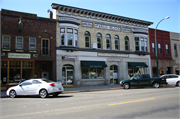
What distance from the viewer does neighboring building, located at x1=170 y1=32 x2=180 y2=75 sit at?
3127 centimetres

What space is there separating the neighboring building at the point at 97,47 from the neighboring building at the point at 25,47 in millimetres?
1204

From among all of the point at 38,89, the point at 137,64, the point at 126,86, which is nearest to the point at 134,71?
the point at 137,64

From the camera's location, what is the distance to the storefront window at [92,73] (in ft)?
71.8

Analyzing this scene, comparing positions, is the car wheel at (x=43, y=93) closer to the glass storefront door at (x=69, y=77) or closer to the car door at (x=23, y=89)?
the car door at (x=23, y=89)

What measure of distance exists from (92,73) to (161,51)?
15.1 m

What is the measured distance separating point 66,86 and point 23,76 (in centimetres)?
522

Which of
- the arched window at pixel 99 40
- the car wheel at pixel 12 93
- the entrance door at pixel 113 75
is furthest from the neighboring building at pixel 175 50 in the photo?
the car wheel at pixel 12 93

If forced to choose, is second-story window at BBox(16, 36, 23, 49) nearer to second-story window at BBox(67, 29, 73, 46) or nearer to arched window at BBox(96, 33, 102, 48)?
second-story window at BBox(67, 29, 73, 46)

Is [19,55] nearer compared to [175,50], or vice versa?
[19,55]

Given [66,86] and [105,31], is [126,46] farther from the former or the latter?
[66,86]

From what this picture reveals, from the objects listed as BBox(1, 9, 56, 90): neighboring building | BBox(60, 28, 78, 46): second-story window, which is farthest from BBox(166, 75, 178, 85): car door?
BBox(1, 9, 56, 90): neighboring building

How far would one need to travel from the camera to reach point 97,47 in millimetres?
23172

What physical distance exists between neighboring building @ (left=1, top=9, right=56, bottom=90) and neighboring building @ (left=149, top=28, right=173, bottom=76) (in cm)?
1757

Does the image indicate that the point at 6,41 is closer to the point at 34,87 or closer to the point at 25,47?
the point at 25,47
